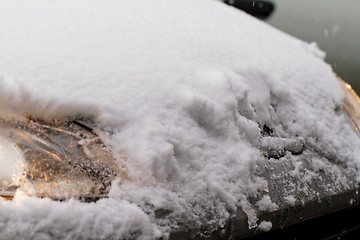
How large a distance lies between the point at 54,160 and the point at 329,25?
23.6ft

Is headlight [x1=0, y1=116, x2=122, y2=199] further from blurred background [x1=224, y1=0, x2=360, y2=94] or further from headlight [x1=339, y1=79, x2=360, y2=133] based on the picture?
blurred background [x1=224, y1=0, x2=360, y2=94]

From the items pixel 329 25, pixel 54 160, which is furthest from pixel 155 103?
pixel 329 25

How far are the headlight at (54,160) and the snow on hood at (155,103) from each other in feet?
0.15

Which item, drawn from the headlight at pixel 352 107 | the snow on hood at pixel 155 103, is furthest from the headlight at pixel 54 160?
the headlight at pixel 352 107

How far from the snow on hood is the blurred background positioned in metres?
4.65

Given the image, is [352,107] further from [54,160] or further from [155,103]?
[54,160]

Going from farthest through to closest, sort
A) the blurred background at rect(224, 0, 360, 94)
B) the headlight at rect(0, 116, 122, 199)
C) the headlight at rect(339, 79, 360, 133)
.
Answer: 1. the blurred background at rect(224, 0, 360, 94)
2. the headlight at rect(339, 79, 360, 133)
3. the headlight at rect(0, 116, 122, 199)

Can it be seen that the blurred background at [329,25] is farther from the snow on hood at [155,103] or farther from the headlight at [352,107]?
the snow on hood at [155,103]

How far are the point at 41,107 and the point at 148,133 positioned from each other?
39cm


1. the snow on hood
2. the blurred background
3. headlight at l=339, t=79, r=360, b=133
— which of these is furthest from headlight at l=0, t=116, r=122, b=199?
the blurred background

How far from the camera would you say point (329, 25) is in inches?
289

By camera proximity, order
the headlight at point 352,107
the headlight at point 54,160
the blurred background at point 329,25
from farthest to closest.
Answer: the blurred background at point 329,25 → the headlight at point 352,107 → the headlight at point 54,160

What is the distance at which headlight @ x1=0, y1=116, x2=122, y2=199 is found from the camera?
1.18 metres

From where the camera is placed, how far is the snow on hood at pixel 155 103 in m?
1.19
